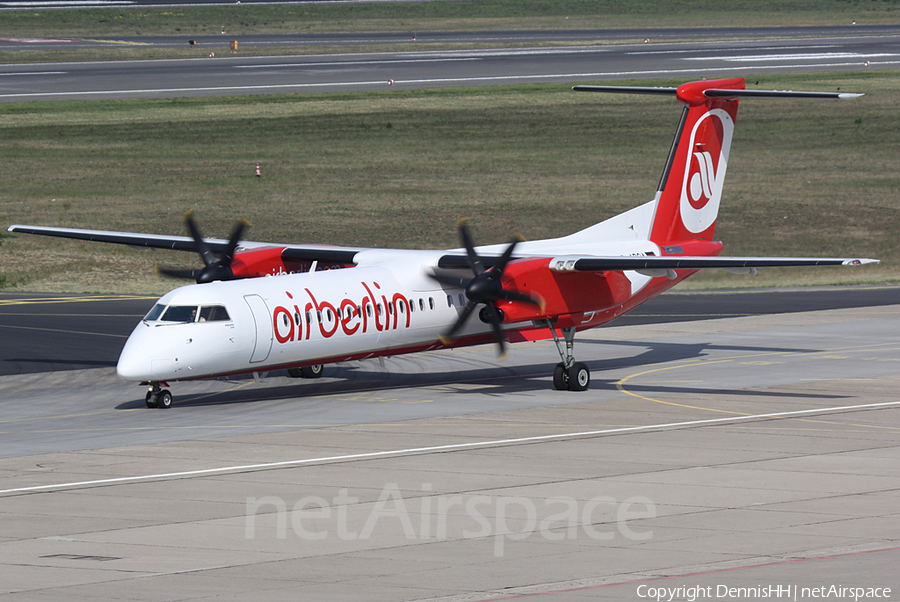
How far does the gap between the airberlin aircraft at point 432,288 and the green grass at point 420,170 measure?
63.2ft

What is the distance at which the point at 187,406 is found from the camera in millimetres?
26672

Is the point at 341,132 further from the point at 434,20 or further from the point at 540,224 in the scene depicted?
the point at 434,20

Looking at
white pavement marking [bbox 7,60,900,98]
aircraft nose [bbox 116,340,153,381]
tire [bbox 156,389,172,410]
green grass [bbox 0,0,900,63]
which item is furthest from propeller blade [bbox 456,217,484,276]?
green grass [bbox 0,0,900,63]

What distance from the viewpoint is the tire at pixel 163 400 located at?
25898 millimetres

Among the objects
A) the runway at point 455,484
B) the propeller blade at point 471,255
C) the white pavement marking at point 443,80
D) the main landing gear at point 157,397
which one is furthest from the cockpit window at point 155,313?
the white pavement marking at point 443,80

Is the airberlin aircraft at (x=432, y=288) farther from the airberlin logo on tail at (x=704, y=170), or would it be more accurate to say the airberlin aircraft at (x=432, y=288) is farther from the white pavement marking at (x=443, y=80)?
the white pavement marking at (x=443, y=80)

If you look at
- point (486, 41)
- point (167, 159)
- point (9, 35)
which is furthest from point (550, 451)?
point (9, 35)

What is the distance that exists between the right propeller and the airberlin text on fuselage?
1.32 metres

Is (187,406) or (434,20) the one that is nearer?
(187,406)

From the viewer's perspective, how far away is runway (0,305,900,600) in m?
13.5

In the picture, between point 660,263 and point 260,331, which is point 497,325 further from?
point 260,331

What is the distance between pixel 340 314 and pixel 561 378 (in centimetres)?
580

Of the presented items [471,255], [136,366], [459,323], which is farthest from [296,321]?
[471,255]

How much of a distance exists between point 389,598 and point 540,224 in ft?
155
